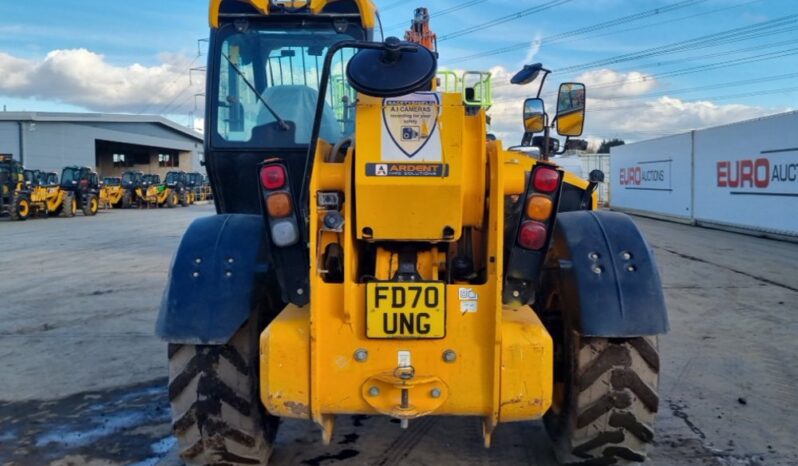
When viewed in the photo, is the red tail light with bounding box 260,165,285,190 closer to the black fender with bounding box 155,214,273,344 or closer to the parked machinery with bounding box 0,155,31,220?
the black fender with bounding box 155,214,273,344

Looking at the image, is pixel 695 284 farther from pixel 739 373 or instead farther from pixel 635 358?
pixel 635 358

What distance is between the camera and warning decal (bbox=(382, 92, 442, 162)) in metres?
3.15

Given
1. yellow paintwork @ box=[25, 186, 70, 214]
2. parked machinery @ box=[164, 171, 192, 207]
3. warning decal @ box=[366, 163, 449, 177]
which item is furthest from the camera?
parked machinery @ box=[164, 171, 192, 207]

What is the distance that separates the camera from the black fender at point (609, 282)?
10.6ft

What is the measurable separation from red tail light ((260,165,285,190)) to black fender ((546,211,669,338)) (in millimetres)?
1413

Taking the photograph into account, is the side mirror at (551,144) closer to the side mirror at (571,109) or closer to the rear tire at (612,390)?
the side mirror at (571,109)

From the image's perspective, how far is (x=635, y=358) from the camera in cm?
345

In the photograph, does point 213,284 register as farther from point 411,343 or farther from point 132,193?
point 132,193

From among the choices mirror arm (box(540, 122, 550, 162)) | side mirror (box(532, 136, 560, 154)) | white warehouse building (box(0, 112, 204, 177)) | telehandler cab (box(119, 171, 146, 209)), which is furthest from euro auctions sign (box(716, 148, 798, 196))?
telehandler cab (box(119, 171, 146, 209))

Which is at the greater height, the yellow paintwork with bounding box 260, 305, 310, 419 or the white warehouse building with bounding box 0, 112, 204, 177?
the white warehouse building with bounding box 0, 112, 204, 177

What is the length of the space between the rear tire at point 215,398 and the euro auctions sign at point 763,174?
1533cm

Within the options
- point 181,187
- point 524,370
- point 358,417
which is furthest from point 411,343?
point 181,187

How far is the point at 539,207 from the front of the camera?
3248mm

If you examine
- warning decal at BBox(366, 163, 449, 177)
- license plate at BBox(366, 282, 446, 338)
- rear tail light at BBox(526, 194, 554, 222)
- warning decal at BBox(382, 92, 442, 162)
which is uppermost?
warning decal at BBox(382, 92, 442, 162)
